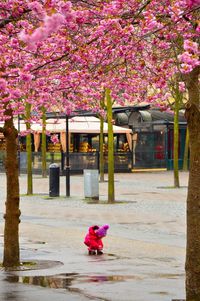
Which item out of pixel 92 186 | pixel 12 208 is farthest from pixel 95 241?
pixel 92 186

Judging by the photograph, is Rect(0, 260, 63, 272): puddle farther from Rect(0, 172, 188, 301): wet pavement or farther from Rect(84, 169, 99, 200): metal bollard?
Rect(84, 169, 99, 200): metal bollard

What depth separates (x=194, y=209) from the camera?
434 inches

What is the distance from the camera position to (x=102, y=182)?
4712cm

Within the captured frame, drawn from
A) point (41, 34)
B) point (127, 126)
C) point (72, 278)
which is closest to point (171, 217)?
point (72, 278)

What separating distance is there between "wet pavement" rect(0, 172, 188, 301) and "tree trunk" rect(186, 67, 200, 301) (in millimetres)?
1388

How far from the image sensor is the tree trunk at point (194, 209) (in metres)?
11.0

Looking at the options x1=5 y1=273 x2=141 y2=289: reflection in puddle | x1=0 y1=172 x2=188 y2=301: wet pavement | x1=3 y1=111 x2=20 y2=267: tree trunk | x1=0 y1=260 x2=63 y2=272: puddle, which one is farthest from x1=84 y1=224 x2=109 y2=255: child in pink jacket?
x1=5 y1=273 x2=141 y2=289: reflection in puddle

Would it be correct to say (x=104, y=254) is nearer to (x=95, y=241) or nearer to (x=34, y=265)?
(x=95, y=241)

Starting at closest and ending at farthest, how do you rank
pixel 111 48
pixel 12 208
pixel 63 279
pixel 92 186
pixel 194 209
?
pixel 194 209 < pixel 111 48 < pixel 63 279 < pixel 12 208 < pixel 92 186

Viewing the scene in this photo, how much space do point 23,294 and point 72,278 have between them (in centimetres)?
218

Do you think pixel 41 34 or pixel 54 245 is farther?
pixel 54 245

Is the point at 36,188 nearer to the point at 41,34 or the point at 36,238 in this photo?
the point at 36,238

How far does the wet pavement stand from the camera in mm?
13062

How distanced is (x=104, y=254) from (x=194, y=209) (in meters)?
7.43
